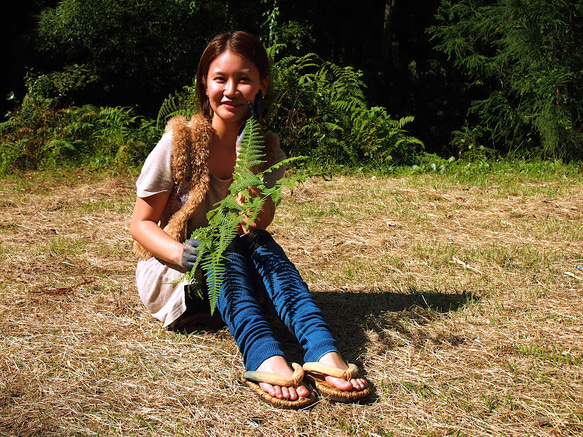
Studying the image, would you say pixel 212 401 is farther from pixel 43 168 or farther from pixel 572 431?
pixel 43 168

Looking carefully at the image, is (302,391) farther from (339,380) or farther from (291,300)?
(291,300)

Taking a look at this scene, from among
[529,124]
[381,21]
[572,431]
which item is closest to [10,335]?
[572,431]

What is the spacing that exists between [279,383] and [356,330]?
74 centimetres

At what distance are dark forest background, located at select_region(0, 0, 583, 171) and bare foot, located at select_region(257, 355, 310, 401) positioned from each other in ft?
17.1

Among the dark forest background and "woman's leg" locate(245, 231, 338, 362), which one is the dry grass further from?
the dark forest background

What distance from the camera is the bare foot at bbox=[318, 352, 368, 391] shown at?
2.06m

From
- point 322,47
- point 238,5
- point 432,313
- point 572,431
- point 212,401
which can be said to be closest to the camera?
point 572,431

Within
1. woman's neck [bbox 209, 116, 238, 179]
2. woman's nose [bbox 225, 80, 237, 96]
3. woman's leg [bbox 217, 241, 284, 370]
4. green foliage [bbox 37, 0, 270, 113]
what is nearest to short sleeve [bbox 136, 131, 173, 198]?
woman's neck [bbox 209, 116, 238, 179]

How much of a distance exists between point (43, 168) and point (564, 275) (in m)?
5.55

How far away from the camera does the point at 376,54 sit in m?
11.8

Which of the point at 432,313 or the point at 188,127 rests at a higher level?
the point at 188,127

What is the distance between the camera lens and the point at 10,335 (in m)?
2.63

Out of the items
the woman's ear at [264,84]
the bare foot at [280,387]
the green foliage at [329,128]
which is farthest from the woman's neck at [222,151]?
the green foliage at [329,128]

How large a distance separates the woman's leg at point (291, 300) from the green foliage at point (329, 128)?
422cm
